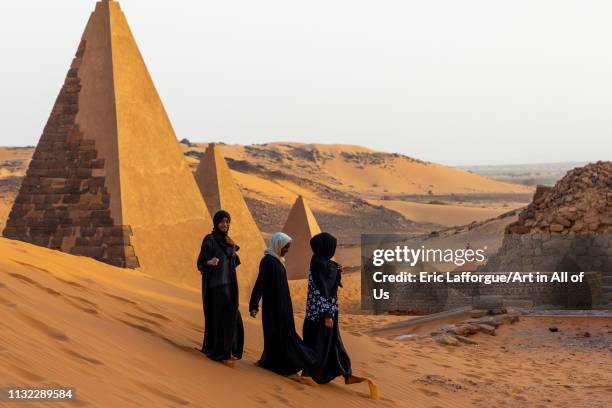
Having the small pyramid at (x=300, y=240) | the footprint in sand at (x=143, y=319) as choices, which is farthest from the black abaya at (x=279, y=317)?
the small pyramid at (x=300, y=240)

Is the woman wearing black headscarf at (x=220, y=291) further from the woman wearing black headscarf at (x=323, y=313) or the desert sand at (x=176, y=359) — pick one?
the woman wearing black headscarf at (x=323, y=313)

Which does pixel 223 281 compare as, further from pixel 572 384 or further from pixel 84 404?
pixel 572 384

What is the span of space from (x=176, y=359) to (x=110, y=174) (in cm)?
592

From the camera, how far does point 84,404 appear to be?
447 centimetres

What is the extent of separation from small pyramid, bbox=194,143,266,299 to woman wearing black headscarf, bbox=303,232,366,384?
273 inches

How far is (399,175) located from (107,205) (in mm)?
82250

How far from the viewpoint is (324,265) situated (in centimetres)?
687

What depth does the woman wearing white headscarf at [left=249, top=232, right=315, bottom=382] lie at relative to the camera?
6.71m

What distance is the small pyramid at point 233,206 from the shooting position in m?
14.4

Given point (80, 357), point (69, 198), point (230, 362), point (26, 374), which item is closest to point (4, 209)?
point (69, 198)

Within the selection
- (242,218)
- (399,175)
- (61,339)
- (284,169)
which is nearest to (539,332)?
(242,218)

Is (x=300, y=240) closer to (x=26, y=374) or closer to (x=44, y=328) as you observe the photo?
(x=44, y=328)

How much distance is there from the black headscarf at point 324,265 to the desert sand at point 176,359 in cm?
86

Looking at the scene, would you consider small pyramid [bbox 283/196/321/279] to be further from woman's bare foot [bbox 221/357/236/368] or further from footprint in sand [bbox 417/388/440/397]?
woman's bare foot [bbox 221/357/236/368]
